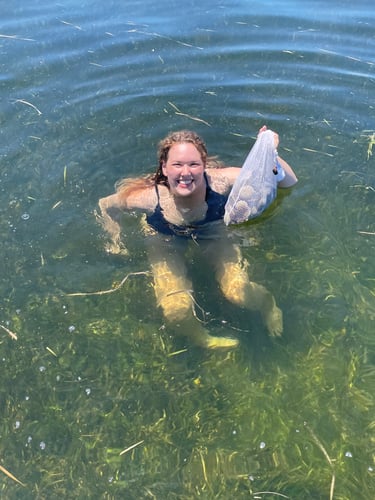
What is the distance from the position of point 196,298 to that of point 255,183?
1266 millimetres

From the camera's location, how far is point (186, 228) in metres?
4.83

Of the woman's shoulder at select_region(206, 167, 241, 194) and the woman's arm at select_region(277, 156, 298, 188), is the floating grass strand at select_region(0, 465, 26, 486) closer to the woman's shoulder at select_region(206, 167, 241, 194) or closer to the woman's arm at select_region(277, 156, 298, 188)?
the woman's shoulder at select_region(206, 167, 241, 194)

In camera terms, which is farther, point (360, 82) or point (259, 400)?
point (360, 82)

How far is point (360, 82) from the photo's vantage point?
24.0ft

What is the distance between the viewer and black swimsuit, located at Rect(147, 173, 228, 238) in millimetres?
4691

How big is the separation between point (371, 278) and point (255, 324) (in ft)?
4.32

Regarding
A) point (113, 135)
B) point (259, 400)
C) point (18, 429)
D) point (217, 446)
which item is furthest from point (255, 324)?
point (113, 135)

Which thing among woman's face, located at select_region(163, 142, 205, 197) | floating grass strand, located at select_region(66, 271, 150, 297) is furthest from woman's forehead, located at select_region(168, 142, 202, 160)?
floating grass strand, located at select_region(66, 271, 150, 297)

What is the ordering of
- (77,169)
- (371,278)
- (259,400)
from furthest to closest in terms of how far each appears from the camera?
1. (77,169)
2. (371,278)
3. (259,400)

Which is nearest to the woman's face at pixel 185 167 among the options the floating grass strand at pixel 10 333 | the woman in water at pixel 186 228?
the woman in water at pixel 186 228

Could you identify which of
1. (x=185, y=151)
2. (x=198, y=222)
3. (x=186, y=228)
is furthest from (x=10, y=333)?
(x=185, y=151)

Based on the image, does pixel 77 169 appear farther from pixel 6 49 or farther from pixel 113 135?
pixel 6 49

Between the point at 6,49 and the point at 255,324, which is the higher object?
the point at 6,49

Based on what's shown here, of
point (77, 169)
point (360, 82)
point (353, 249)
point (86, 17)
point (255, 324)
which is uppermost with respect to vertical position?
point (86, 17)
